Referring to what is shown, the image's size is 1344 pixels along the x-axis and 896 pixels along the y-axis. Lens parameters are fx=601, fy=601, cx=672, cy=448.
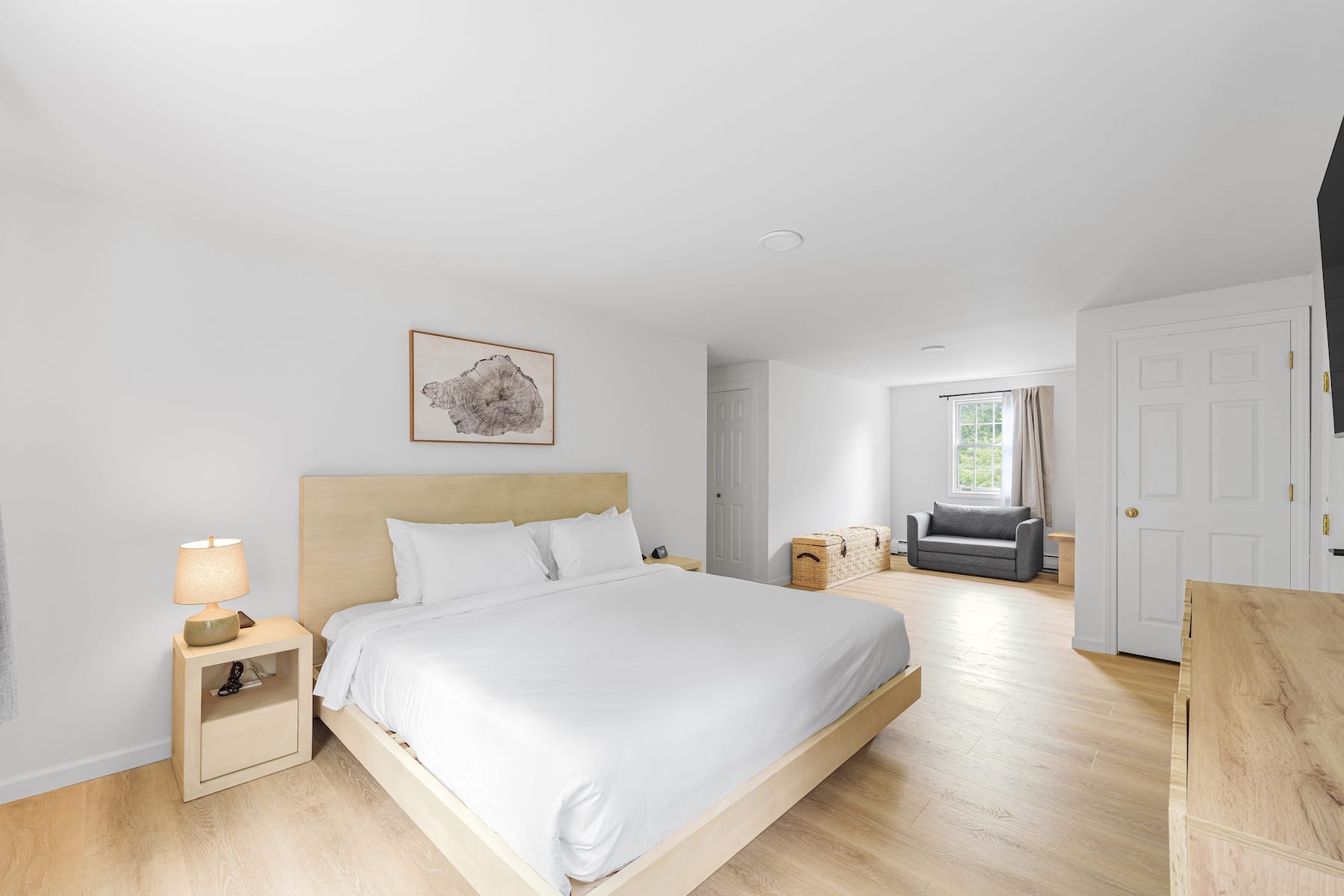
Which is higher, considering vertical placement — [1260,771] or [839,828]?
[1260,771]

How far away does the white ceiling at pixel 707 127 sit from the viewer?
1.49 metres

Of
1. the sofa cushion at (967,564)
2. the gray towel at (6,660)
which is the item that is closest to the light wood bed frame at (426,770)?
the gray towel at (6,660)

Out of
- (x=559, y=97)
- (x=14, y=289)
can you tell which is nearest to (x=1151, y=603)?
(x=559, y=97)

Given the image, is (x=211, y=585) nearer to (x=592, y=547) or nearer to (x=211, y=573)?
(x=211, y=573)

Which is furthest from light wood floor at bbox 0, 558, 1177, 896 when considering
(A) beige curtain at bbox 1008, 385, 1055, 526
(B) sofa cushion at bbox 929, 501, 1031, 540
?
(A) beige curtain at bbox 1008, 385, 1055, 526

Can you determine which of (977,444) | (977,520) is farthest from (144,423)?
(977,444)

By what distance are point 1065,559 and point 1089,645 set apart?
8.32 ft

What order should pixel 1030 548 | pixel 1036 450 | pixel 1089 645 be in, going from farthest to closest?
pixel 1036 450
pixel 1030 548
pixel 1089 645

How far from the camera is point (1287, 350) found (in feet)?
11.7

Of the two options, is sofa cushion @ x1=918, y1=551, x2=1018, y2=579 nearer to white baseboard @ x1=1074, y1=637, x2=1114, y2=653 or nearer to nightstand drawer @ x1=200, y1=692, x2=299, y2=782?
white baseboard @ x1=1074, y1=637, x2=1114, y2=653

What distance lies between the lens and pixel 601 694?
1.87 m

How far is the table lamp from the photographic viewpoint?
238 cm

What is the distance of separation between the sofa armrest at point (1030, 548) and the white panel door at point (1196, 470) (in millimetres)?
Result: 2445

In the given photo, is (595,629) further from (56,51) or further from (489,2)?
(56,51)
